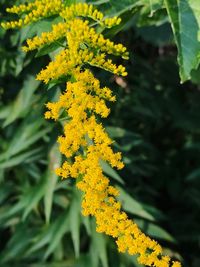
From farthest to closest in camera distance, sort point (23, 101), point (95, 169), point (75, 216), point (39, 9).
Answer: point (75, 216), point (23, 101), point (39, 9), point (95, 169)

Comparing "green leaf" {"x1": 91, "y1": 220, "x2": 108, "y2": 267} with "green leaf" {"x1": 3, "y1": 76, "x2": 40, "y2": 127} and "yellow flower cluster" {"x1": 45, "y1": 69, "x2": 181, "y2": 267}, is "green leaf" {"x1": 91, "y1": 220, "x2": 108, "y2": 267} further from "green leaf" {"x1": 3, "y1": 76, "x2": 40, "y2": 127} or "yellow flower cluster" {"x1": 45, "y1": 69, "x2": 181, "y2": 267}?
"yellow flower cluster" {"x1": 45, "y1": 69, "x2": 181, "y2": 267}

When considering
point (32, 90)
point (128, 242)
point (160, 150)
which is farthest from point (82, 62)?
point (160, 150)

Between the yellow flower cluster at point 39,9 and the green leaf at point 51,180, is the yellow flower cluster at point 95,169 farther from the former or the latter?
the green leaf at point 51,180

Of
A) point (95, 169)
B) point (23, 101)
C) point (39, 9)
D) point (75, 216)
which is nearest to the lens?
point (95, 169)

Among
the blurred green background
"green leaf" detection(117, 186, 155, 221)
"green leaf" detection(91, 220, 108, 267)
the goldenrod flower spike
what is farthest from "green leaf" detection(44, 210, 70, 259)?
the goldenrod flower spike

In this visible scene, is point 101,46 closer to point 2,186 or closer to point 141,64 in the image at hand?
point 2,186

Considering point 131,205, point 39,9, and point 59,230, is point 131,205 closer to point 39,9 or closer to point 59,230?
point 59,230

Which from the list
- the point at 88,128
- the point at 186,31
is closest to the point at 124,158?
the point at 186,31
